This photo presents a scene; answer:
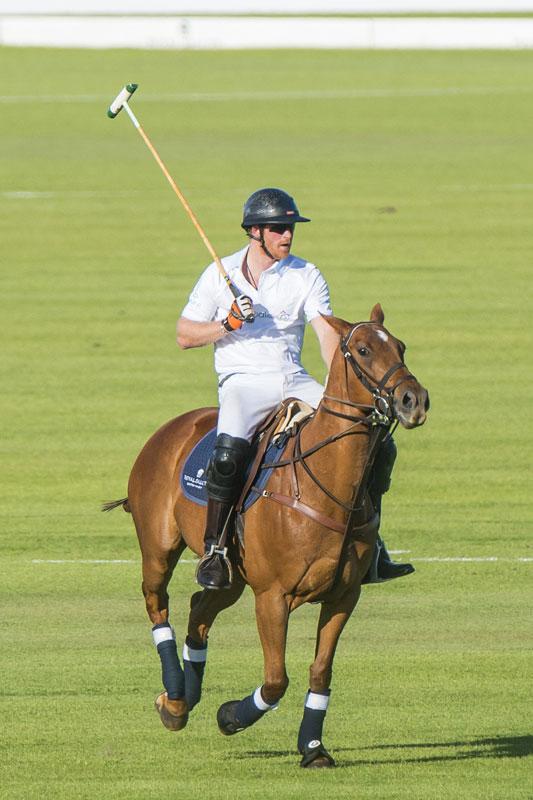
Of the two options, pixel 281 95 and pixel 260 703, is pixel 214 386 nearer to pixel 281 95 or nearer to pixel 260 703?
pixel 260 703

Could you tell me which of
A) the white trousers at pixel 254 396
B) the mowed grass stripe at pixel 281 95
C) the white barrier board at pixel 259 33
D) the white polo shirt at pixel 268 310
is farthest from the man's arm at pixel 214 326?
the white barrier board at pixel 259 33

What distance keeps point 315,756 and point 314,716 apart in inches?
9.3

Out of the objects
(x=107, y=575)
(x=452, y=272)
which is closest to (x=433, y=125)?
(x=452, y=272)

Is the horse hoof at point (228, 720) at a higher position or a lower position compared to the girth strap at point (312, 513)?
lower

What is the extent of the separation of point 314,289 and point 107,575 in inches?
212

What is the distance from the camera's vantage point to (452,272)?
2823 centimetres

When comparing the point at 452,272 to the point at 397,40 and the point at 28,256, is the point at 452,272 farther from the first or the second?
the point at 397,40

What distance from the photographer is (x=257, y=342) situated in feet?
33.0

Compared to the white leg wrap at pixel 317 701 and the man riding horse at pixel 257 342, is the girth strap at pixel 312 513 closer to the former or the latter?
the man riding horse at pixel 257 342

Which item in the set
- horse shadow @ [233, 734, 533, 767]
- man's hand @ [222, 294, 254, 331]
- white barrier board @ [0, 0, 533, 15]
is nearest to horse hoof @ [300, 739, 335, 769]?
horse shadow @ [233, 734, 533, 767]

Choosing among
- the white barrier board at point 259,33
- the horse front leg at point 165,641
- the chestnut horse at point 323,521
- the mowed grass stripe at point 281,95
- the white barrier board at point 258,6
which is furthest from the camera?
the white barrier board at point 258,6

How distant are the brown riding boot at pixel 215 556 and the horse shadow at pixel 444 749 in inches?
45.6

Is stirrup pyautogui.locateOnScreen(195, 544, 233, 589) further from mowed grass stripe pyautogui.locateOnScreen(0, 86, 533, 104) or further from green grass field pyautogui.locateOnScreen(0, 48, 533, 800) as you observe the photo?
mowed grass stripe pyautogui.locateOnScreen(0, 86, 533, 104)

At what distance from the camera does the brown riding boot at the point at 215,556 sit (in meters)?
9.64
